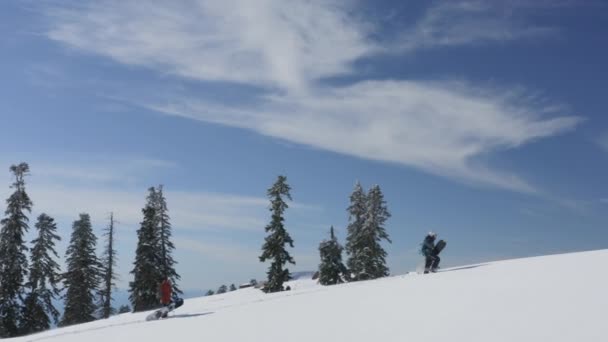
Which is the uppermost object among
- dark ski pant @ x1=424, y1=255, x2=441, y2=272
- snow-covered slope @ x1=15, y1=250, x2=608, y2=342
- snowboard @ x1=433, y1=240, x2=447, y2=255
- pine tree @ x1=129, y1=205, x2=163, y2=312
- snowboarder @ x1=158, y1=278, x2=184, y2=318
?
pine tree @ x1=129, y1=205, x2=163, y2=312

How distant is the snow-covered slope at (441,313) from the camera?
1035cm

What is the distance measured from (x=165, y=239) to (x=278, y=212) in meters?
14.8

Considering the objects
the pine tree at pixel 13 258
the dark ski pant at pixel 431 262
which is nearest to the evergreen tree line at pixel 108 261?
the pine tree at pixel 13 258

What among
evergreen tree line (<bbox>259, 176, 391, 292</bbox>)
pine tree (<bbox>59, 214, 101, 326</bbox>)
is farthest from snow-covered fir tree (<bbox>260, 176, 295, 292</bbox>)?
pine tree (<bbox>59, 214, 101, 326</bbox>)

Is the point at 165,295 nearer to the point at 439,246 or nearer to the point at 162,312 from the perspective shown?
the point at 162,312

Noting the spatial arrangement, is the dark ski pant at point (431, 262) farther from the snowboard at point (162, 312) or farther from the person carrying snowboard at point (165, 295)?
the person carrying snowboard at point (165, 295)

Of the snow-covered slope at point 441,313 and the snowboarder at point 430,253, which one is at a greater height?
the snowboarder at point 430,253

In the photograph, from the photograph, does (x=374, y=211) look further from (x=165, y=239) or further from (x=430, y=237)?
(x=430, y=237)

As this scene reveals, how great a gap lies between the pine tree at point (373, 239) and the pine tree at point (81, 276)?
102 ft

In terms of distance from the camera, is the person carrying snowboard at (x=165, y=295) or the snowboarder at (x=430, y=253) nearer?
the person carrying snowboard at (x=165, y=295)

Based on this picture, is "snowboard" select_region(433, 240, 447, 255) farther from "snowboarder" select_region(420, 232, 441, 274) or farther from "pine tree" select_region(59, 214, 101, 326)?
"pine tree" select_region(59, 214, 101, 326)

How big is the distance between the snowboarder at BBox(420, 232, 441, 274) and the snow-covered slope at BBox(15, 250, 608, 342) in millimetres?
4120

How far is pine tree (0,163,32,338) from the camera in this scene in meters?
42.8

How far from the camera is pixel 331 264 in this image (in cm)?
5938
